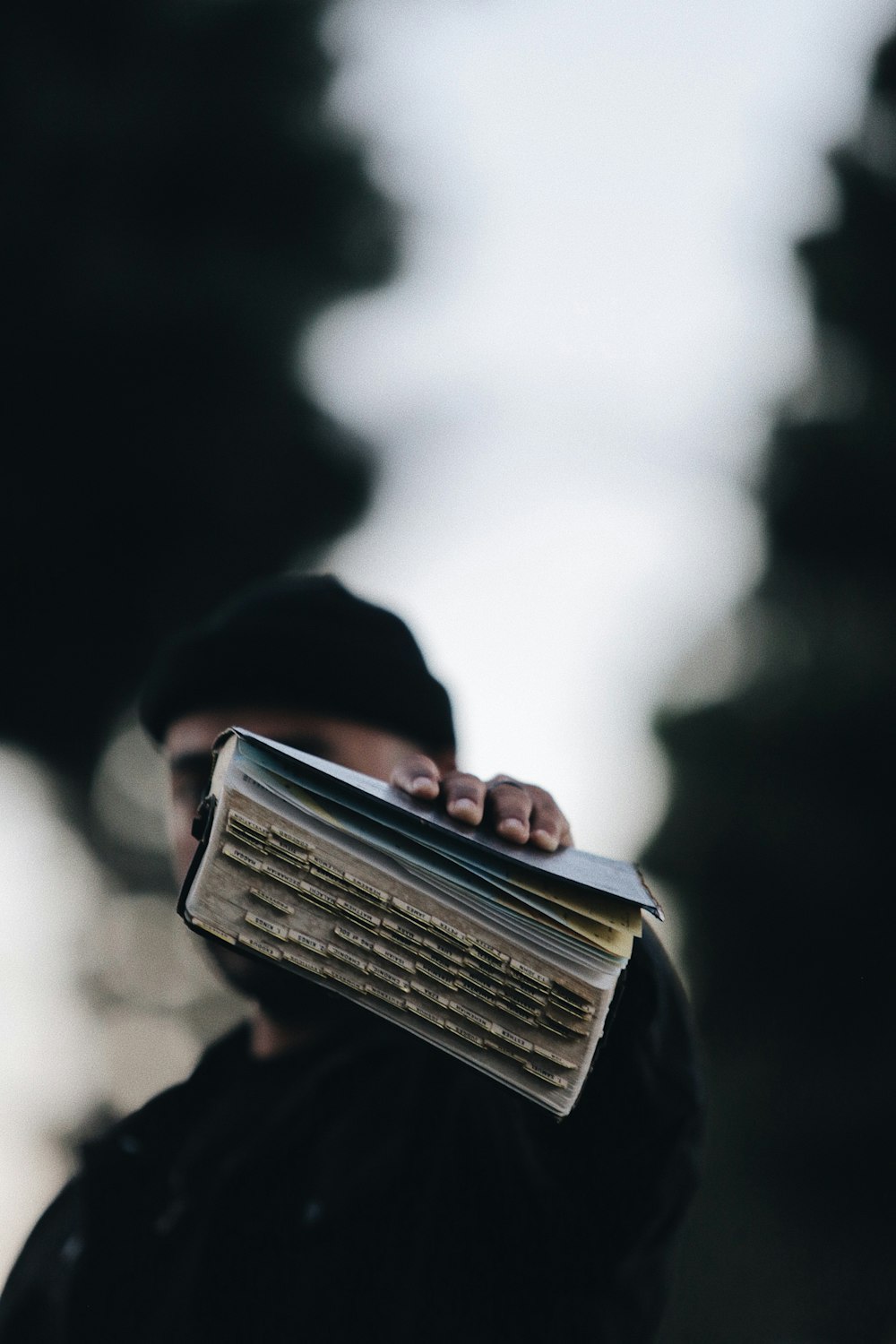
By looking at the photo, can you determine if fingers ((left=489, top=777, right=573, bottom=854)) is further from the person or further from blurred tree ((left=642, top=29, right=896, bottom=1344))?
blurred tree ((left=642, top=29, right=896, bottom=1344))

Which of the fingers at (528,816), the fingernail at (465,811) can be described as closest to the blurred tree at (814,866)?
the fingers at (528,816)

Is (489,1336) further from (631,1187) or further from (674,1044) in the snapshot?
(674,1044)

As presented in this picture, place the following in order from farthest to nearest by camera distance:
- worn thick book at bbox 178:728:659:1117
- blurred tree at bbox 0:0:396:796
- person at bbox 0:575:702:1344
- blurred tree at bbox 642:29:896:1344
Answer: blurred tree at bbox 642:29:896:1344
blurred tree at bbox 0:0:396:796
person at bbox 0:575:702:1344
worn thick book at bbox 178:728:659:1117

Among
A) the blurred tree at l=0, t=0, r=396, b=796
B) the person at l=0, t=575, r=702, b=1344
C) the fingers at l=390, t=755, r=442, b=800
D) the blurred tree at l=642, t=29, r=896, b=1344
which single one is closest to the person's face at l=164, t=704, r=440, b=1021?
the person at l=0, t=575, r=702, b=1344

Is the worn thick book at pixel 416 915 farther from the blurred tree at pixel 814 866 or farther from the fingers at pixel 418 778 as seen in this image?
the blurred tree at pixel 814 866

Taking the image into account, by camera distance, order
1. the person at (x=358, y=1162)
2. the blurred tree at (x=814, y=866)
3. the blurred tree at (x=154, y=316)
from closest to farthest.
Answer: the person at (x=358, y=1162), the blurred tree at (x=154, y=316), the blurred tree at (x=814, y=866)

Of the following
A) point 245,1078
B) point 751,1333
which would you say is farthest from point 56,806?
point 245,1078

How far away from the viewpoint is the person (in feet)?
3.28

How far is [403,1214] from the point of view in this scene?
114cm

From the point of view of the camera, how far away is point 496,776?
979 millimetres

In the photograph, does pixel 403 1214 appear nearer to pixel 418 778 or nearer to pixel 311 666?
pixel 418 778

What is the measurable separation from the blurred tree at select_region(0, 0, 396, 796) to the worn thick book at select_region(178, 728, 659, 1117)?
34.6 ft

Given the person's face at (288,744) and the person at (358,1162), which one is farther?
the person's face at (288,744)

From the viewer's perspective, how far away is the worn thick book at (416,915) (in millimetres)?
849
